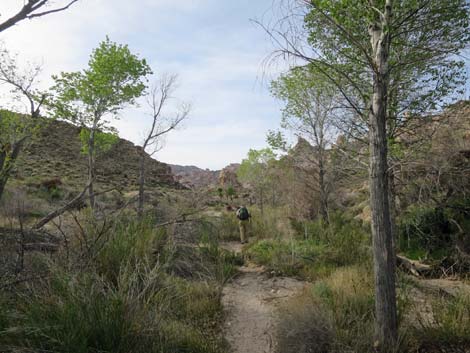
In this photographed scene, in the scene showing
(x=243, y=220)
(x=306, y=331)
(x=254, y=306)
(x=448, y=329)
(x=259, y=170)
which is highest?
(x=259, y=170)

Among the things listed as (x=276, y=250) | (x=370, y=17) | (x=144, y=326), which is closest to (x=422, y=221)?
(x=276, y=250)

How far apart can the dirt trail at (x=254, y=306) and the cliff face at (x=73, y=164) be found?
1926cm

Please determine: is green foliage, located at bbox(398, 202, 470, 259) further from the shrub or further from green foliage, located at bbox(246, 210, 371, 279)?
the shrub

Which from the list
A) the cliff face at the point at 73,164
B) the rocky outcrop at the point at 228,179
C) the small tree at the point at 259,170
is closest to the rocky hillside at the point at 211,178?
the rocky outcrop at the point at 228,179

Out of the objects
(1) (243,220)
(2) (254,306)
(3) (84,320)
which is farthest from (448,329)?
(1) (243,220)

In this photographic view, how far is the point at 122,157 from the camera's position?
4428 centimetres

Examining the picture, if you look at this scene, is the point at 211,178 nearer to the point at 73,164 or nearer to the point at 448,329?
the point at 73,164

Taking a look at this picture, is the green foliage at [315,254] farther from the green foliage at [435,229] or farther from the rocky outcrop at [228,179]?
the rocky outcrop at [228,179]

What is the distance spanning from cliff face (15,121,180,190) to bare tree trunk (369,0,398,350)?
22808 mm

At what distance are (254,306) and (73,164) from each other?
3348 cm

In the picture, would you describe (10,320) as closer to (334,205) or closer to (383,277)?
(383,277)

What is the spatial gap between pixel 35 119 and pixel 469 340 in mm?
12340

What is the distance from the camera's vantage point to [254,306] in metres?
5.34

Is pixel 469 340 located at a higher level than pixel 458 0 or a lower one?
lower
